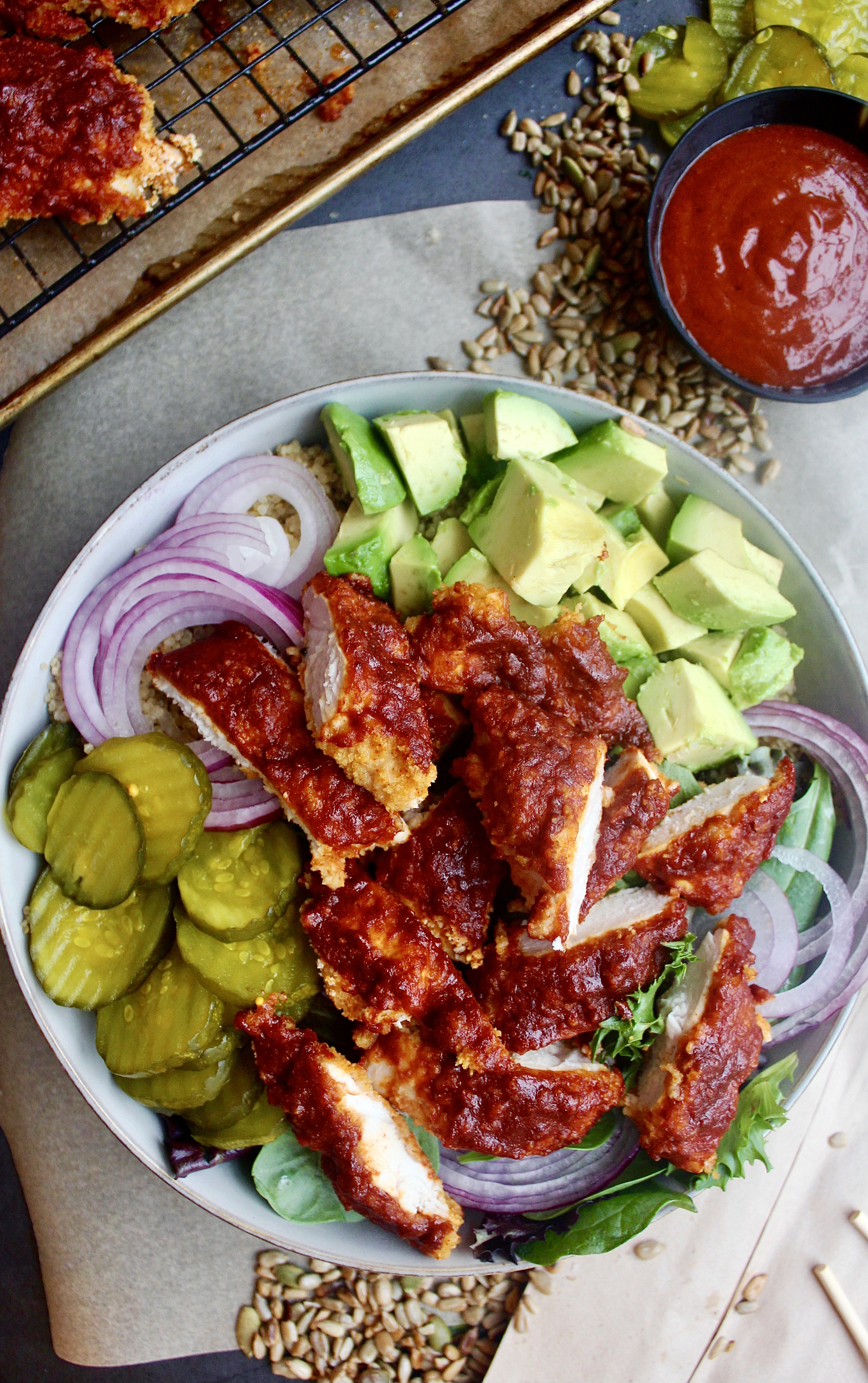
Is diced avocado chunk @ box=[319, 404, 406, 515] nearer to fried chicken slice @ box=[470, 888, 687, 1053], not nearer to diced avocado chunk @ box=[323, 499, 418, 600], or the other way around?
diced avocado chunk @ box=[323, 499, 418, 600]

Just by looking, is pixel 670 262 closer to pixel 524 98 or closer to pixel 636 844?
pixel 524 98

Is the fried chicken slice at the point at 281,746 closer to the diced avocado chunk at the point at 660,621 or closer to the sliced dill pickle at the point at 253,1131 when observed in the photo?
the sliced dill pickle at the point at 253,1131

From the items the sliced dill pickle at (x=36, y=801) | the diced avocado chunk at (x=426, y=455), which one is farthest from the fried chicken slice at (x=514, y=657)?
the sliced dill pickle at (x=36, y=801)

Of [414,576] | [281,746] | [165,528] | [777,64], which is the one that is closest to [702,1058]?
[281,746]

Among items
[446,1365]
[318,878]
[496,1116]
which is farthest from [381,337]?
[446,1365]

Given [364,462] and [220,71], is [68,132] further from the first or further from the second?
[364,462]

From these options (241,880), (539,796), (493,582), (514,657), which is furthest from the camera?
(493,582)

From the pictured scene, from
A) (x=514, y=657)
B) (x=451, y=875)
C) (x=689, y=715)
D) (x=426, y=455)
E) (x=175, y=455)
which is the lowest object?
(x=689, y=715)
